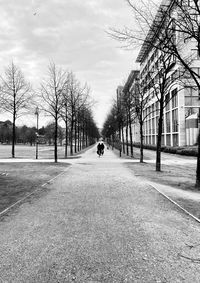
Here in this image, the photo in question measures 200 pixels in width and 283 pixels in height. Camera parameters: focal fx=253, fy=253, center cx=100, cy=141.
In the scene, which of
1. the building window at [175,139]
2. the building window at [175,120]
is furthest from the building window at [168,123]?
the building window at [175,139]

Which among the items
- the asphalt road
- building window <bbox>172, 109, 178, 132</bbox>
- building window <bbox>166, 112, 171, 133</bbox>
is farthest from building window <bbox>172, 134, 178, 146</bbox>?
the asphalt road

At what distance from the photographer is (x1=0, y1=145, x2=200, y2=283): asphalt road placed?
3113 millimetres

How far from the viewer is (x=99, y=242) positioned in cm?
406

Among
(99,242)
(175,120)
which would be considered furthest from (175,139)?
(99,242)

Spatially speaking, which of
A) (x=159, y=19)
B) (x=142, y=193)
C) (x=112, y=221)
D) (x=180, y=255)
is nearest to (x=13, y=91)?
(x=159, y=19)

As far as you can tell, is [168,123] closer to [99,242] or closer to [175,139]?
[175,139]

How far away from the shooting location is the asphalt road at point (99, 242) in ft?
10.2

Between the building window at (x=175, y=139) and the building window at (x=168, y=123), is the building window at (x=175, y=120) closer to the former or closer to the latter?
the building window at (x=175, y=139)

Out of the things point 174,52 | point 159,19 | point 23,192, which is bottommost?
point 23,192

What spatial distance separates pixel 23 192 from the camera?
8484mm

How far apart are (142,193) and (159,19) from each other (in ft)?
21.3

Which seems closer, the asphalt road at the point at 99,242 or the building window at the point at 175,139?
the asphalt road at the point at 99,242

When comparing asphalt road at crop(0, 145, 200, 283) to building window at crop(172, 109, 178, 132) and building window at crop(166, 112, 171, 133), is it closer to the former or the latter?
building window at crop(172, 109, 178, 132)

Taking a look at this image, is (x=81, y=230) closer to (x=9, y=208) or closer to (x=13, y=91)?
→ (x=9, y=208)
